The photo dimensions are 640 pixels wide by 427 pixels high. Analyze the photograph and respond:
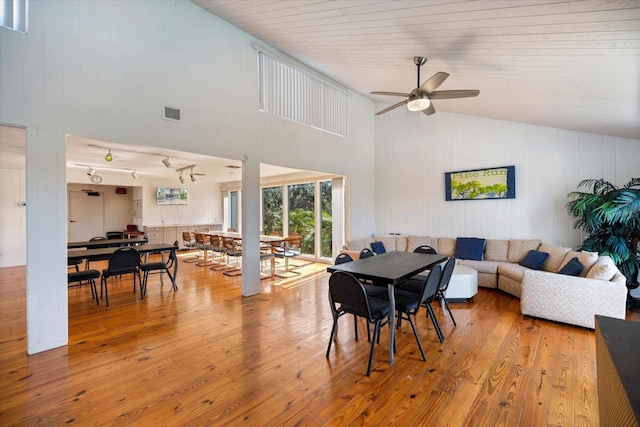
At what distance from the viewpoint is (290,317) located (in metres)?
3.73

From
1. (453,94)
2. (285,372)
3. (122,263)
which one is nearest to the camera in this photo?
(285,372)

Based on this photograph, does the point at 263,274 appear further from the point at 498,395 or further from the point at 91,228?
the point at 91,228

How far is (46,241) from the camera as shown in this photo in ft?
9.44

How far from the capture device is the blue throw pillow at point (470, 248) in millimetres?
5457

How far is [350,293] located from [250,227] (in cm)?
264

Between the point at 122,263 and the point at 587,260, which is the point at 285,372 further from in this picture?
the point at 587,260

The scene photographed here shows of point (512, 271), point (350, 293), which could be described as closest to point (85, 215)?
point (350, 293)

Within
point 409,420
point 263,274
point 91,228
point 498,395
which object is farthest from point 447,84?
point 91,228

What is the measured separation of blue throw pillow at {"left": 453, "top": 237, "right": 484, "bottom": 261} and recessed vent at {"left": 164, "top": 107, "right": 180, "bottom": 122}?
17.3 feet

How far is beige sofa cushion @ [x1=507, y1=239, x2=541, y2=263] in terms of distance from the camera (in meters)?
5.12

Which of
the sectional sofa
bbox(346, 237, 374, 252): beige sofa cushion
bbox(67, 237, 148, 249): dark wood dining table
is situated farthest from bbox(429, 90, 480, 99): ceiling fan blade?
bbox(67, 237, 148, 249): dark wood dining table

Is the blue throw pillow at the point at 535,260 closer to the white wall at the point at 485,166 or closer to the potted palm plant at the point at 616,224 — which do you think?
the potted palm plant at the point at 616,224

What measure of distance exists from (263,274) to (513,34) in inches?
213

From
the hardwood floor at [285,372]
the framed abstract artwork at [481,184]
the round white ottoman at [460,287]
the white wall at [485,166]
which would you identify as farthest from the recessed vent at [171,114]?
the framed abstract artwork at [481,184]
